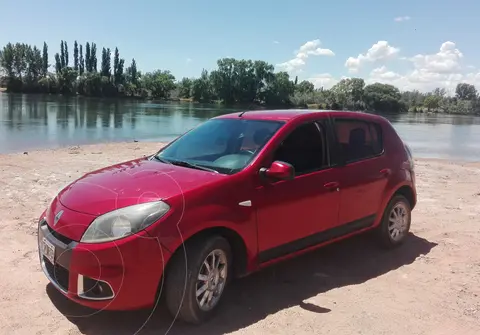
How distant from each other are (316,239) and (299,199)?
55 centimetres

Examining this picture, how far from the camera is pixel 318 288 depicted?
4.30m

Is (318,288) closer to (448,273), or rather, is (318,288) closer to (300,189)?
(300,189)

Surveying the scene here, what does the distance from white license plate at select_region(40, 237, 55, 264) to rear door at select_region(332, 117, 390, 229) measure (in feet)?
9.21

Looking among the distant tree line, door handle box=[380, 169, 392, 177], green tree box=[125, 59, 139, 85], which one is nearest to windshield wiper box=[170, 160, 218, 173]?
door handle box=[380, 169, 392, 177]

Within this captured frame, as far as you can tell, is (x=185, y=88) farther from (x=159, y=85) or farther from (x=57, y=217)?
(x=57, y=217)

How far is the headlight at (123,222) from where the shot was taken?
3123 millimetres

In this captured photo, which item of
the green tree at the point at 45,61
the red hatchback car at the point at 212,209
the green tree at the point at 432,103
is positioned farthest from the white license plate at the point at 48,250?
the green tree at the point at 432,103

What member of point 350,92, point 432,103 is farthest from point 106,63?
point 432,103

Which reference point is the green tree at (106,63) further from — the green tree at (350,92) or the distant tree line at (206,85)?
the green tree at (350,92)

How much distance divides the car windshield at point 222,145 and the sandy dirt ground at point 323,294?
1246mm

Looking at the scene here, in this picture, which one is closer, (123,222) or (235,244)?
(123,222)

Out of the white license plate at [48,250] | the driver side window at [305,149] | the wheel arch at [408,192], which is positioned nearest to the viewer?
the white license plate at [48,250]

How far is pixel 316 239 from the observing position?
14.4ft

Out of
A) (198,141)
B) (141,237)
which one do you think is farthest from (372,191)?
(141,237)
